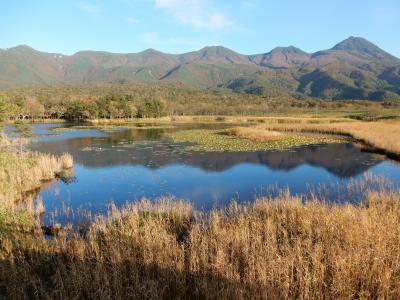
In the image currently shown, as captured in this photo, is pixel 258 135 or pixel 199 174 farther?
pixel 258 135

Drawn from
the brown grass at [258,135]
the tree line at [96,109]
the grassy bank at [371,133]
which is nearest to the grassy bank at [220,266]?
the grassy bank at [371,133]

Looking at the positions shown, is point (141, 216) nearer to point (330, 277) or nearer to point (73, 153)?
point (330, 277)

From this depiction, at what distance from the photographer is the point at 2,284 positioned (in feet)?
30.1

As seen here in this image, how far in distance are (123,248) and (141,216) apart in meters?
4.62

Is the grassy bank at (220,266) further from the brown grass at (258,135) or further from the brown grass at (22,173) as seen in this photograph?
the brown grass at (258,135)

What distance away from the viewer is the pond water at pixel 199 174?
2298 cm

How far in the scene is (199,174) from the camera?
101 feet

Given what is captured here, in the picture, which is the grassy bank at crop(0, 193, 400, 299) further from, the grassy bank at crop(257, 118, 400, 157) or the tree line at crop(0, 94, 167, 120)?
the tree line at crop(0, 94, 167, 120)

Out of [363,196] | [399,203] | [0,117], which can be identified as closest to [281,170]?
[363,196]

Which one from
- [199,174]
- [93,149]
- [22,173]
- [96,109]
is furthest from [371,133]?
[96,109]

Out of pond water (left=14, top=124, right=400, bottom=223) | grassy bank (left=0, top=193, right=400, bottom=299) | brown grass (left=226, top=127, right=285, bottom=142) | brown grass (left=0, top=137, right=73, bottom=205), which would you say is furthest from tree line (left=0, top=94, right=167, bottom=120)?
grassy bank (left=0, top=193, right=400, bottom=299)

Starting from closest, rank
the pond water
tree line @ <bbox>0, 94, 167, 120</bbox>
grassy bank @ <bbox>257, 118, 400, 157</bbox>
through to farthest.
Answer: the pond water → grassy bank @ <bbox>257, 118, 400, 157</bbox> → tree line @ <bbox>0, 94, 167, 120</bbox>

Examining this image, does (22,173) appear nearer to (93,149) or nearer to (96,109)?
(93,149)

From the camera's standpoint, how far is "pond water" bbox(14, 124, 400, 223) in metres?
23.0
